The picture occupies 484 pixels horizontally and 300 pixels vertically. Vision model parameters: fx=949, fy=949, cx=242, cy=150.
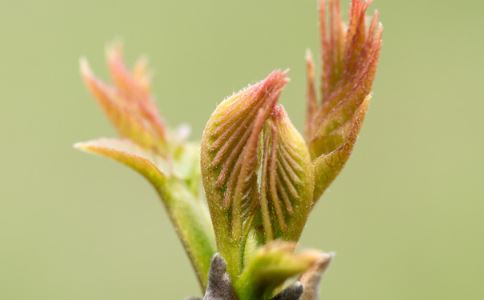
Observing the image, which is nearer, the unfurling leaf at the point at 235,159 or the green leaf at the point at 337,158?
the unfurling leaf at the point at 235,159

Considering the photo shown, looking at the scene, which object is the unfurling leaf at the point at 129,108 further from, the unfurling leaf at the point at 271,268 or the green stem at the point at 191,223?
the unfurling leaf at the point at 271,268

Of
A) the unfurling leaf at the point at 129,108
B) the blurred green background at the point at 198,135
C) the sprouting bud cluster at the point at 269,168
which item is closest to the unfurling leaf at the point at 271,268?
the sprouting bud cluster at the point at 269,168

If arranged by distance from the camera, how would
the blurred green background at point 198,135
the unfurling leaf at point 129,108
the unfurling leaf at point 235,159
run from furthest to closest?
the blurred green background at point 198,135 → the unfurling leaf at point 129,108 → the unfurling leaf at point 235,159

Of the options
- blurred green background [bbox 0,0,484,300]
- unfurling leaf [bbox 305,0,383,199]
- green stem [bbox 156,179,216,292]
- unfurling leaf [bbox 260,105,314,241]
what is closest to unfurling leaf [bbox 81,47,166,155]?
green stem [bbox 156,179,216,292]

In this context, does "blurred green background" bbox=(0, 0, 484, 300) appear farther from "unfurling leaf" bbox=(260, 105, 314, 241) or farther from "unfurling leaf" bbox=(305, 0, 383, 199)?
"unfurling leaf" bbox=(260, 105, 314, 241)

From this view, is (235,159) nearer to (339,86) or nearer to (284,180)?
(284,180)

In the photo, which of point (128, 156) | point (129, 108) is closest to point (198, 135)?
point (129, 108)

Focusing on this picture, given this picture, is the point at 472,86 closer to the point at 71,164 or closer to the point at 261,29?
the point at 261,29
